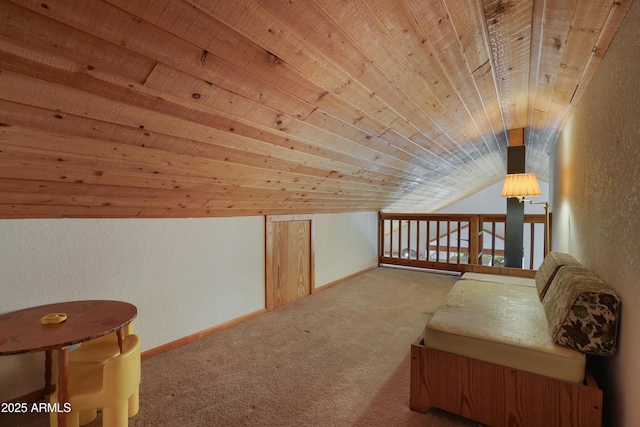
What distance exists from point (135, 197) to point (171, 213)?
0.42 metres

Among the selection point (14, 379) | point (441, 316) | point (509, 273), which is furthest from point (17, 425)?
point (509, 273)

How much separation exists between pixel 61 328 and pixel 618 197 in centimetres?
261

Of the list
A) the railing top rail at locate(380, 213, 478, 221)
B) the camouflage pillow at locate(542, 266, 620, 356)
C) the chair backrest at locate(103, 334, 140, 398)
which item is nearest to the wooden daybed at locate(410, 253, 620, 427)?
the camouflage pillow at locate(542, 266, 620, 356)

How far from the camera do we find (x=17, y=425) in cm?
153

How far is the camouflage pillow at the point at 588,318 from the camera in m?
1.30

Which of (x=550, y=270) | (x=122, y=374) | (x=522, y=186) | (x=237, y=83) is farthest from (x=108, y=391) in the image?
(x=522, y=186)

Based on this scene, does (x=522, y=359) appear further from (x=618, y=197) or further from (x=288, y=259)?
(x=288, y=259)

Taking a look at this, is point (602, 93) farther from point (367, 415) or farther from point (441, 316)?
point (367, 415)

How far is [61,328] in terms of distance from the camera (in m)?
Result: 1.43

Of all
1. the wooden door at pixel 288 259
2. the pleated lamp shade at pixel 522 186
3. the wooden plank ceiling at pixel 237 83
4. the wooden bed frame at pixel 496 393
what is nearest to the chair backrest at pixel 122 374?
the wooden plank ceiling at pixel 237 83

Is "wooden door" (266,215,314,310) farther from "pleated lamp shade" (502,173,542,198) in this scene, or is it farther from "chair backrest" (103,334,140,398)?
"pleated lamp shade" (502,173,542,198)

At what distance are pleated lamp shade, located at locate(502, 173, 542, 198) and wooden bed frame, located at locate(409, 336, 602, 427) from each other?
1.82m

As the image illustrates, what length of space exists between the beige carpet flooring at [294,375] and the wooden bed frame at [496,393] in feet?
0.35

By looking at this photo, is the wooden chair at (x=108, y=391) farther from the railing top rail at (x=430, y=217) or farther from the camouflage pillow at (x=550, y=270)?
the railing top rail at (x=430, y=217)
